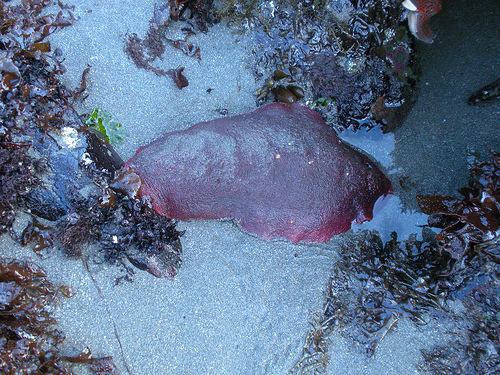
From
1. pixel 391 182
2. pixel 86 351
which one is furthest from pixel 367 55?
pixel 86 351

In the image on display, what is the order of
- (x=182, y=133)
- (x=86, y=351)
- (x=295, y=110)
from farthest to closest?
(x=295, y=110) < (x=182, y=133) < (x=86, y=351)

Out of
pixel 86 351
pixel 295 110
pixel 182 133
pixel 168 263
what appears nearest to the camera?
pixel 86 351

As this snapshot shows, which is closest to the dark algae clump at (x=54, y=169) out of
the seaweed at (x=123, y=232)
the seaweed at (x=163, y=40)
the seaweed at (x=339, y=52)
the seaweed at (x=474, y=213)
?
the seaweed at (x=123, y=232)

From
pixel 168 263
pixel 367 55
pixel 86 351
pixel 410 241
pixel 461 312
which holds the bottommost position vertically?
pixel 461 312

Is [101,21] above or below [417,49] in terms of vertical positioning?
above

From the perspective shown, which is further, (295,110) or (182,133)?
(295,110)

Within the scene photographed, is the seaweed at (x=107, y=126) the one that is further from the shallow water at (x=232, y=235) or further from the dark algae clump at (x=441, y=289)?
the dark algae clump at (x=441, y=289)

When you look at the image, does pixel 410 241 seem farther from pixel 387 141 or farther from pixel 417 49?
pixel 417 49
